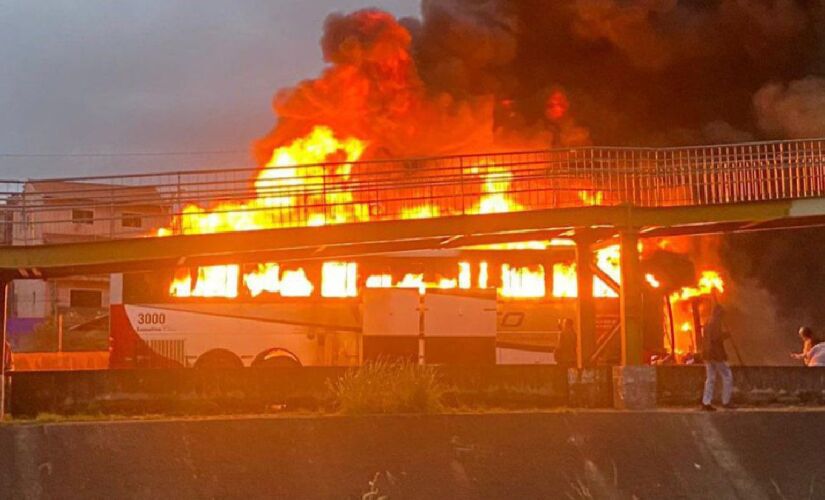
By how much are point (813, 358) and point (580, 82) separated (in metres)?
20.2

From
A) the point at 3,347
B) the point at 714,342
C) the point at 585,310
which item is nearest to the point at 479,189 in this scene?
the point at 585,310

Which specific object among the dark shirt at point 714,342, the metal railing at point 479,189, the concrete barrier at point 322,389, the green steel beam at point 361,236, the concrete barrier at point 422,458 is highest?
the metal railing at point 479,189

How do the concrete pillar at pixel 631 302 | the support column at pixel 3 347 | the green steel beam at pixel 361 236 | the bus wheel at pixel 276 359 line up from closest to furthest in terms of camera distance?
the support column at pixel 3 347 < the green steel beam at pixel 361 236 < the concrete pillar at pixel 631 302 < the bus wheel at pixel 276 359

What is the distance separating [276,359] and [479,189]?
5.34 m

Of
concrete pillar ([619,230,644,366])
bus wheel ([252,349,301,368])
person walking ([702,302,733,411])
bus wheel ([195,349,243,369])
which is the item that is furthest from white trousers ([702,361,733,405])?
bus wheel ([195,349,243,369])

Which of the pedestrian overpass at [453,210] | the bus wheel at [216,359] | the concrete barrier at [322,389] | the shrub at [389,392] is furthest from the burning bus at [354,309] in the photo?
the shrub at [389,392]

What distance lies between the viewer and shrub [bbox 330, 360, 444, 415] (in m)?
12.0

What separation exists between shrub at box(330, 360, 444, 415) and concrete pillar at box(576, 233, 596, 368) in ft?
10.0

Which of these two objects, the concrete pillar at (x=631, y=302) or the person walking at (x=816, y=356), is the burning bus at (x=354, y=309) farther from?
the concrete pillar at (x=631, y=302)

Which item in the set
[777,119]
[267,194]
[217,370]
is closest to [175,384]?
[217,370]

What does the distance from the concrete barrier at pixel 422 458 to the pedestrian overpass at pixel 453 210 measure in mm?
2449

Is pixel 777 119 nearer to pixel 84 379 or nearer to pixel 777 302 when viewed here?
pixel 777 302

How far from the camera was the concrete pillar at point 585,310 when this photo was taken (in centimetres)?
1459

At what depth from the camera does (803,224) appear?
14984mm
